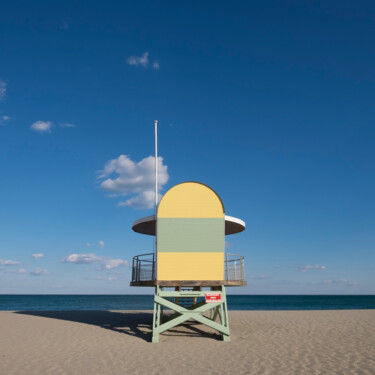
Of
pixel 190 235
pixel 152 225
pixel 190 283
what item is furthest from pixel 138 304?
pixel 190 235

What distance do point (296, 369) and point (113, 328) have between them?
9467 mm

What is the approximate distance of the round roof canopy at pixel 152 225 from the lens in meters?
14.1

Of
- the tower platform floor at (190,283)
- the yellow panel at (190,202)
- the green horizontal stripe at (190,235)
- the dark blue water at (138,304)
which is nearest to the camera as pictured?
the tower platform floor at (190,283)

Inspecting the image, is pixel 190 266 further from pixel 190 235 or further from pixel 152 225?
pixel 152 225

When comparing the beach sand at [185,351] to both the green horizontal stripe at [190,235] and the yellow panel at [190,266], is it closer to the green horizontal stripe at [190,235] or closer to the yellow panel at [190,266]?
the yellow panel at [190,266]

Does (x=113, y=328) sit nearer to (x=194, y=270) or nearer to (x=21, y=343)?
(x=21, y=343)

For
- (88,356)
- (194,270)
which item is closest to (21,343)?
(88,356)

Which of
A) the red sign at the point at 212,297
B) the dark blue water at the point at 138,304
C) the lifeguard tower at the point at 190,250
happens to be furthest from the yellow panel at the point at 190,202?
the dark blue water at the point at 138,304

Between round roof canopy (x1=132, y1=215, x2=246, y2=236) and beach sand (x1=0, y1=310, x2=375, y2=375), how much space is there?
4.24 meters

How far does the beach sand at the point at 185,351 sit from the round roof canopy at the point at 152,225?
13.9 ft

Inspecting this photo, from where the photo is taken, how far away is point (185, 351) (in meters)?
11.3

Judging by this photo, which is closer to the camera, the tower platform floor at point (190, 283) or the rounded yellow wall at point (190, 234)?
the tower platform floor at point (190, 283)

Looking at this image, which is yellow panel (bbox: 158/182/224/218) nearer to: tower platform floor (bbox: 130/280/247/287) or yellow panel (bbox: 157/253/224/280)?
yellow panel (bbox: 157/253/224/280)

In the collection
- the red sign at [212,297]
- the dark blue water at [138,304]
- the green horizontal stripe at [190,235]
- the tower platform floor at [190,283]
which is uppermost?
the green horizontal stripe at [190,235]
